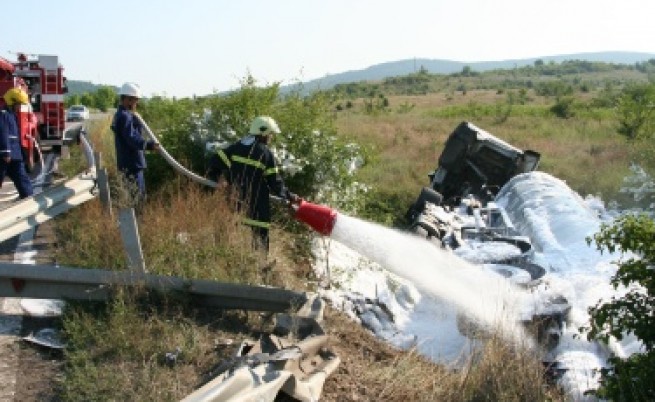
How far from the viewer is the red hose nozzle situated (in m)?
6.20

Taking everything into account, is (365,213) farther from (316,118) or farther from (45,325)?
(45,325)

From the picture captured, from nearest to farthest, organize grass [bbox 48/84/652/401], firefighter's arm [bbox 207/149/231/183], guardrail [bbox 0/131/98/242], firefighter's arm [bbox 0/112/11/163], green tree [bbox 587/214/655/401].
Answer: green tree [bbox 587/214/655/401], grass [bbox 48/84/652/401], guardrail [bbox 0/131/98/242], firefighter's arm [bbox 207/149/231/183], firefighter's arm [bbox 0/112/11/163]

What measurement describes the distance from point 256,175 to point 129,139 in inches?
72.5

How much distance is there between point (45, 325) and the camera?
199 inches

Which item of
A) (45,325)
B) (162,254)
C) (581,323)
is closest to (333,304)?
(162,254)

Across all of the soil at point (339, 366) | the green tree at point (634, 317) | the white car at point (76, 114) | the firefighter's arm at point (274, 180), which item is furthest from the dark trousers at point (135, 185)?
the white car at point (76, 114)

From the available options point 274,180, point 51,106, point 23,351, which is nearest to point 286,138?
point 274,180

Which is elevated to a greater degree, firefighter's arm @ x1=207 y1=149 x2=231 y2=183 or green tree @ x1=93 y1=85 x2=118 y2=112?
green tree @ x1=93 y1=85 x2=118 y2=112

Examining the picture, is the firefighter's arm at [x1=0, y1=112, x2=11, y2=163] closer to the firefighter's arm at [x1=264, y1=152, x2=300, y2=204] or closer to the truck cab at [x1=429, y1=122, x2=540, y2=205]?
the firefighter's arm at [x1=264, y1=152, x2=300, y2=204]

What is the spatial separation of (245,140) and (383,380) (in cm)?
332

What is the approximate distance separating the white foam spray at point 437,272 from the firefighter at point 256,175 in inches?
30.1

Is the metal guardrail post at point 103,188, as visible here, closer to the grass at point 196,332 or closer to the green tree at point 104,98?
the grass at point 196,332

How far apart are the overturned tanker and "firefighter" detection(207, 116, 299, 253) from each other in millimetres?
2204

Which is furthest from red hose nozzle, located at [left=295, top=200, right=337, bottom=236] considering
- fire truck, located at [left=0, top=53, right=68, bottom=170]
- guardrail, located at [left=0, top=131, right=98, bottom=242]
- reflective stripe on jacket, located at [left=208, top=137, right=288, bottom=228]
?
fire truck, located at [left=0, top=53, right=68, bottom=170]
